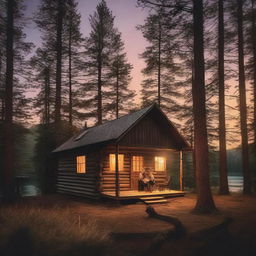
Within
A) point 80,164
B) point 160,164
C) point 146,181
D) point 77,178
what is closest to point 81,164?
point 80,164

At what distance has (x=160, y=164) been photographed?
17.9m

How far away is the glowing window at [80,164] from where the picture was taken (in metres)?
16.6

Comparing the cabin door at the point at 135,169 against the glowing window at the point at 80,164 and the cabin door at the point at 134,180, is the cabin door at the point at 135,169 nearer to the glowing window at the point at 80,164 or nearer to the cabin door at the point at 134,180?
the cabin door at the point at 134,180

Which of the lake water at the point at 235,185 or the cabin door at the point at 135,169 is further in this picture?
the lake water at the point at 235,185

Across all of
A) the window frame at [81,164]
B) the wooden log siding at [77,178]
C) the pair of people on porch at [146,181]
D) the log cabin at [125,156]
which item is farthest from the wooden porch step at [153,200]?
the window frame at [81,164]

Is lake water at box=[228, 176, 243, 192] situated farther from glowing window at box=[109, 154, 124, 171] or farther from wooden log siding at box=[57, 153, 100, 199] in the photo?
wooden log siding at box=[57, 153, 100, 199]

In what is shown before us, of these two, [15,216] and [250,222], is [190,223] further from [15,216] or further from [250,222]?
[15,216]

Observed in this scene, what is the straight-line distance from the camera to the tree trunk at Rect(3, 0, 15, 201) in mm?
13903

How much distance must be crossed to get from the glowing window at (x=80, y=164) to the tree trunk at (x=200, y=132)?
8082 millimetres

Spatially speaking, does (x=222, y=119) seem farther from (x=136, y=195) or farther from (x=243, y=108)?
(x=136, y=195)

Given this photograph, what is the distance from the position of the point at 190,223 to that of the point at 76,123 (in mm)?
20656

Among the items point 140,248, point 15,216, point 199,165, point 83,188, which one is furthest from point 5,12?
→ point 140,248

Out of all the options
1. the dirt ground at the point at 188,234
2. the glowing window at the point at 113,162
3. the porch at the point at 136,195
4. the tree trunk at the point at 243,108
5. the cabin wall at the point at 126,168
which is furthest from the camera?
the tree trunk at the point at 243,108

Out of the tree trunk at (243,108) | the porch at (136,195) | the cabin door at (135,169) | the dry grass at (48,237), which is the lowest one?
the porch at (136,195)
